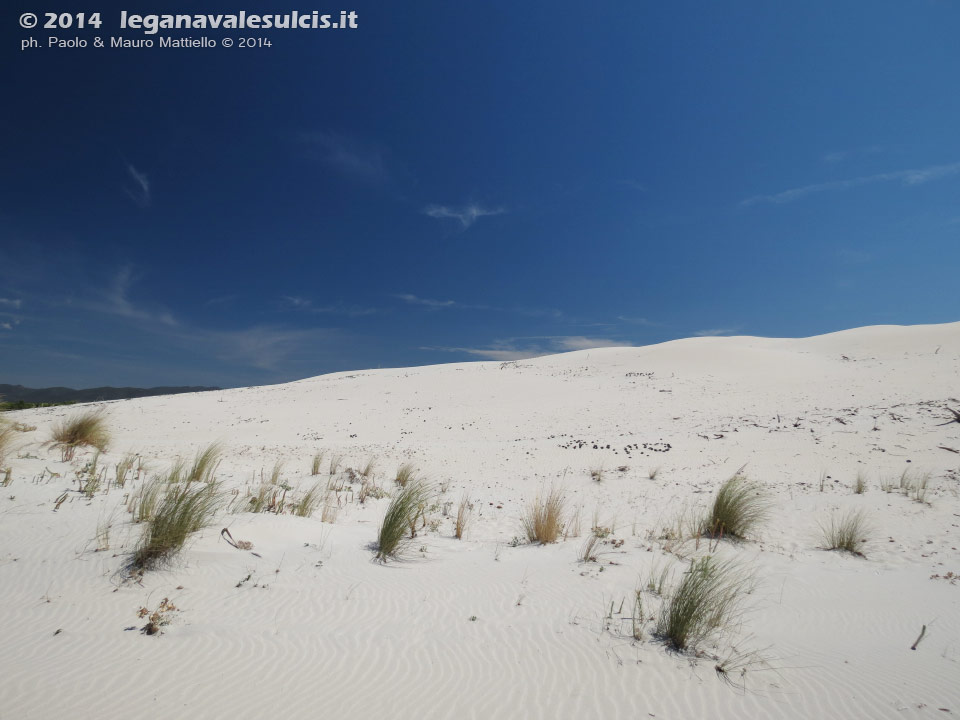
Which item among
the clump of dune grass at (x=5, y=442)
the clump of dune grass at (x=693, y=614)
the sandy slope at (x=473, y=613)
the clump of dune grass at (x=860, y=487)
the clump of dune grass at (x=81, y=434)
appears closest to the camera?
the sandy slope at (x=473, y=613)

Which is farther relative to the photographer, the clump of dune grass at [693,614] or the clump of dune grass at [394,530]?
the clump of dune grass at [394,530]

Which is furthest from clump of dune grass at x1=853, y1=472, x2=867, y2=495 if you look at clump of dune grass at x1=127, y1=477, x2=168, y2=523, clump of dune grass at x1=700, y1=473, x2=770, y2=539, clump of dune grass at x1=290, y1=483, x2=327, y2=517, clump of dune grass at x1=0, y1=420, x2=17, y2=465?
clump of dune grass at x1=0, y1=420, x2=17, y2=465

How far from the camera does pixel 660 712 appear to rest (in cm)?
238

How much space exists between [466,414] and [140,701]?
61.5 feet

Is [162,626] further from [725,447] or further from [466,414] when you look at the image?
[466,414]

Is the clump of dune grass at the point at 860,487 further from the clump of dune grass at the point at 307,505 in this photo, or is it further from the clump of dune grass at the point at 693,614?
the clump of dune grass at the point at 307,505

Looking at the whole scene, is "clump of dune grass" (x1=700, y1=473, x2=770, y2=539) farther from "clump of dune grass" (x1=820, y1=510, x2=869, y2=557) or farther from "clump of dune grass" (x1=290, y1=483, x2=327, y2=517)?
"clump of dune grass" (x1=290, y1=483, x2=327, y2=517)

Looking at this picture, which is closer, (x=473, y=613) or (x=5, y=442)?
(x=473, y=613)

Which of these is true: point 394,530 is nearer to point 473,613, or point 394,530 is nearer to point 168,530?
point 473,613

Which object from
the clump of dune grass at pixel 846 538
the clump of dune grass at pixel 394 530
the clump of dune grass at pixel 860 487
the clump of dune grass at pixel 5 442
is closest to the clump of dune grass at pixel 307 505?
the clump of dune grass at pixel 394 530

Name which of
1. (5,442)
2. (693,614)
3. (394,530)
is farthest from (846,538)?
(5,442)

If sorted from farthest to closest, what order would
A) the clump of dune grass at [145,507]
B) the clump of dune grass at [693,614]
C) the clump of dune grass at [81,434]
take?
the clump of dune grass at [81,434] < the clump of dune grass at [145,507] < the clump of dune grass at [693,614]

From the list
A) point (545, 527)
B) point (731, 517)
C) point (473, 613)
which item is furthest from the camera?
point (731, 517)

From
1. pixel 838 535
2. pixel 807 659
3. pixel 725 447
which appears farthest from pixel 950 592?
pixel 725 447
